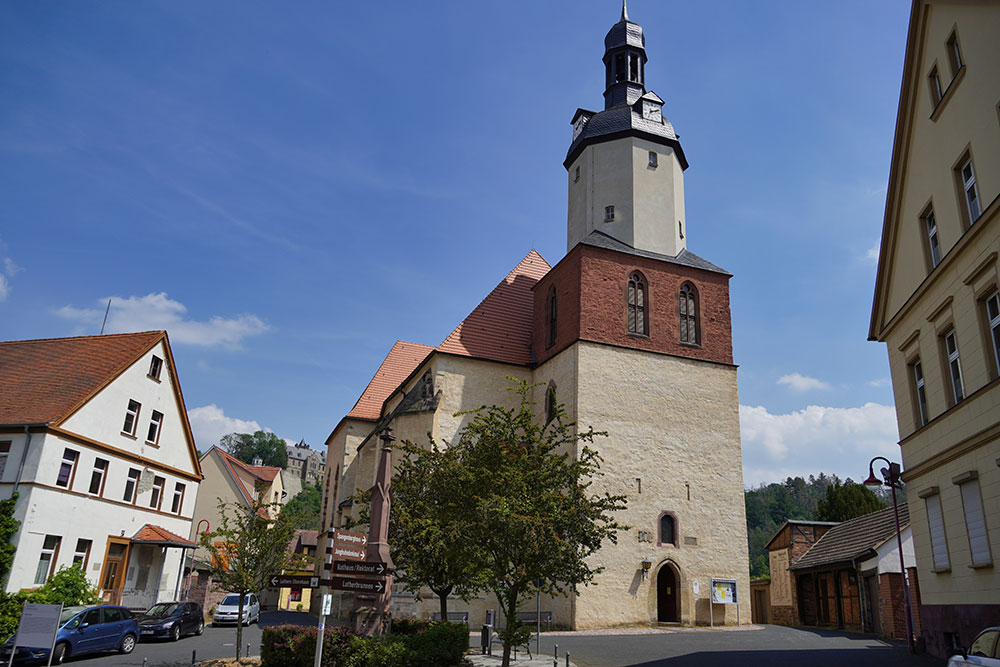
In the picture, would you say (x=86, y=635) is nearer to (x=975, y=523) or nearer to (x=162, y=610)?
(x=162, y=610)

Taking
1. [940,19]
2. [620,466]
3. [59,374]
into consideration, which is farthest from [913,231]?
[59,374]

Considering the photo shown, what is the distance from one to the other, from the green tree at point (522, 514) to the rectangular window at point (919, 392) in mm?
7382

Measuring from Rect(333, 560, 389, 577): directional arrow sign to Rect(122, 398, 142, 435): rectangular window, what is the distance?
17.0 m

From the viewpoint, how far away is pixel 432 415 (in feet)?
99.4

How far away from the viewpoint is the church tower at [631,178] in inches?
1261

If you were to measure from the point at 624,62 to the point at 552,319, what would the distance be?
13765mm

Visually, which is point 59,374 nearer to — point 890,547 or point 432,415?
point 432,415

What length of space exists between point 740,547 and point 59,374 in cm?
2562

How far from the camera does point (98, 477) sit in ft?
82.8

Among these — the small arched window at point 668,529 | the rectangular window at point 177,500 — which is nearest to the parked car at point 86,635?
the rectangular window at point 177,500

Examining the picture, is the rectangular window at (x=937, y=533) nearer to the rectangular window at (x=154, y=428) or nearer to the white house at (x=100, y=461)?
the white house at (x=100, y=461)

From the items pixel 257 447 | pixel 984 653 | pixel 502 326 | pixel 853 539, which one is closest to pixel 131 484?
pixel 502 326

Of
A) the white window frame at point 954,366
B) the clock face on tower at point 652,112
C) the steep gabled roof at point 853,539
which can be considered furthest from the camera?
the clock face on tower at point 652,112

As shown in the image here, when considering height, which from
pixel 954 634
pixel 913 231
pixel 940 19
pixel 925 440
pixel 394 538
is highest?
pixel 940 19
